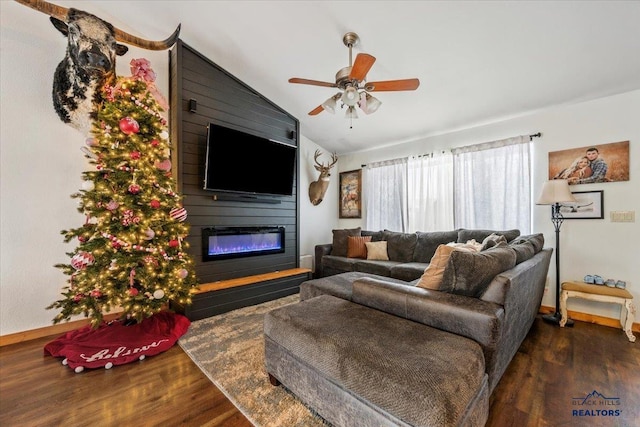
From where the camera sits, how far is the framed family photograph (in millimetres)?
2936

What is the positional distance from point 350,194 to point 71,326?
4607 mm

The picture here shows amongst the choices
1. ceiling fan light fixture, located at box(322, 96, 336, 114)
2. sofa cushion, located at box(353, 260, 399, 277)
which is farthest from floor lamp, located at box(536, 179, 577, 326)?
ceiling fan light fixture, located at box(322, 96, 336, 114)

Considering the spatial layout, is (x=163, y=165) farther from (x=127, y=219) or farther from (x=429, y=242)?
(x=429, y=242)

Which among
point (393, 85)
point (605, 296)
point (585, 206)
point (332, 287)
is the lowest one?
point (605, 296)

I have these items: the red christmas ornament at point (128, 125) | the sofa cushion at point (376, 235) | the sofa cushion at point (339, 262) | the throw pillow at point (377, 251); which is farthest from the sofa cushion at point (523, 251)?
the red christmas ornament at point (128, 125)

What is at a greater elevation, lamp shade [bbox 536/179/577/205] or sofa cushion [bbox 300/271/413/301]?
lamp shade [bbox 536/179/577/205]

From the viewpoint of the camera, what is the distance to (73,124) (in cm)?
245

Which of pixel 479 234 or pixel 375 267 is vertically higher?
pixel 479 234

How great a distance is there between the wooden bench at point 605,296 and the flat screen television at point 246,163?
3681 millimetres

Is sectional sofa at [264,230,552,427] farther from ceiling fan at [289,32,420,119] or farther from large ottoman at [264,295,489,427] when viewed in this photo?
ceiling fan at [289,32,420,119]

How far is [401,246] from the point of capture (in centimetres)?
426

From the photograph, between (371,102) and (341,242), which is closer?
(371,102)

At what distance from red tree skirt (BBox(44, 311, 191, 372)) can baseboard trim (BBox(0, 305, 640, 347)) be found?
402mm

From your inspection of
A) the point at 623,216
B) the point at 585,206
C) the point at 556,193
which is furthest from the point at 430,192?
the point at 623,216
